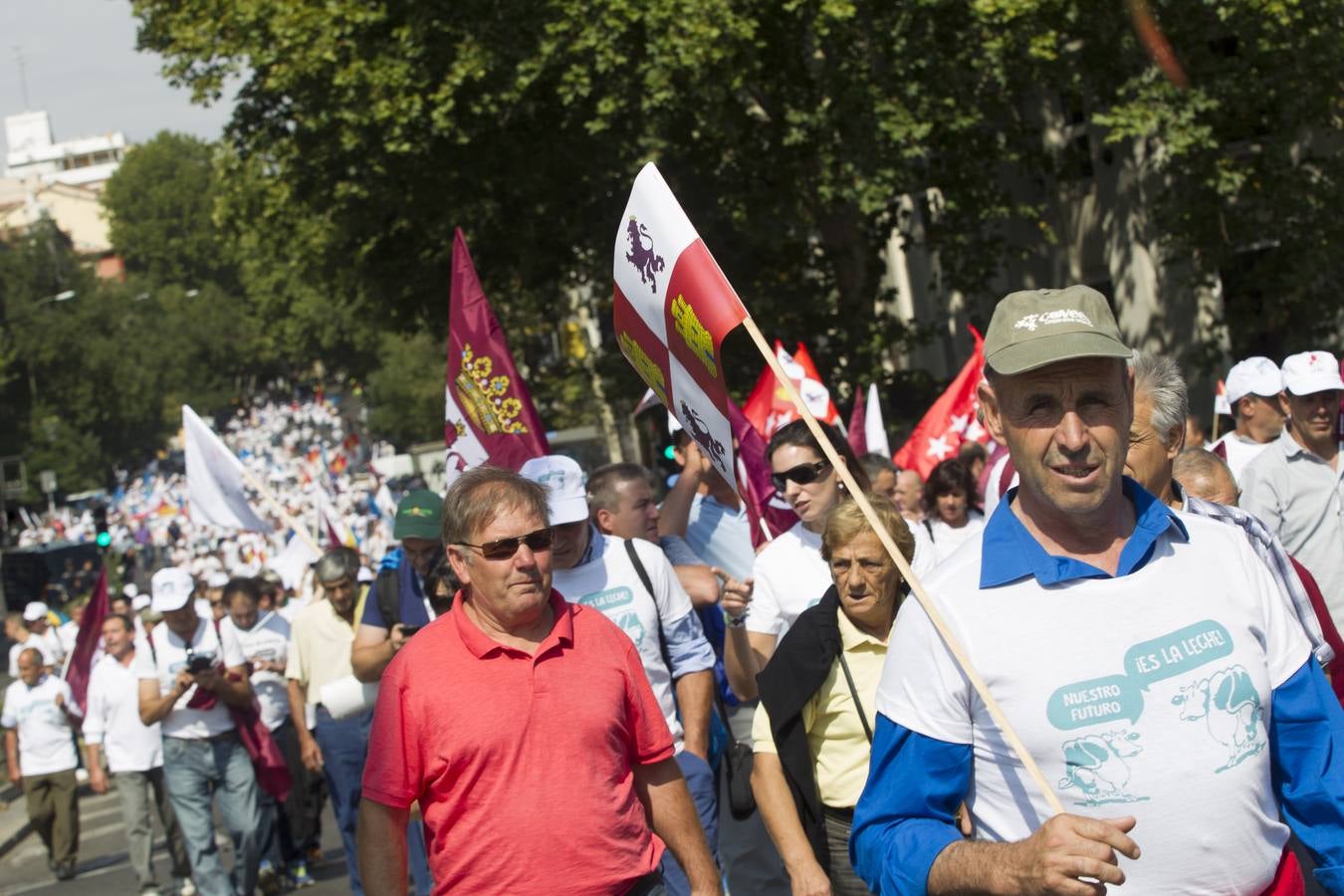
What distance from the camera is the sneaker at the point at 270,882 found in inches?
428

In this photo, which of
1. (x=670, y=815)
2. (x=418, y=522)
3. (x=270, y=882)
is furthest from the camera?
(x=270, y=882)

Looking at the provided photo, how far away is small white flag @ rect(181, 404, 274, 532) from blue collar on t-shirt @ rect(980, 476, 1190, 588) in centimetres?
797

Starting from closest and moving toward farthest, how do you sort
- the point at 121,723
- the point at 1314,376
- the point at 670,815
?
the point at 670,815
the point at 1314,376
the point at 121,723

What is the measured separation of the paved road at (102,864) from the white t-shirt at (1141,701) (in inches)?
334

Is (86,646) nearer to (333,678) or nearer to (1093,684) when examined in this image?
(333,678)

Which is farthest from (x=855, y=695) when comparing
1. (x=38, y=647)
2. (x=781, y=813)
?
(x=38, y=647)

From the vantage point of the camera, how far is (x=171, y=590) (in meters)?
9.97

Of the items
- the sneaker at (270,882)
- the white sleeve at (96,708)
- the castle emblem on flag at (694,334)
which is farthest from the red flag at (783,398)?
the castle emblem on flag at (694,334)

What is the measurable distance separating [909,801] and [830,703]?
7.47 ft

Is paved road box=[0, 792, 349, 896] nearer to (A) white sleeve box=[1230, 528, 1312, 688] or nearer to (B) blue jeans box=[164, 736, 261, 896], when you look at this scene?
(B) blue jeans box=[164, 736, 261, 896]

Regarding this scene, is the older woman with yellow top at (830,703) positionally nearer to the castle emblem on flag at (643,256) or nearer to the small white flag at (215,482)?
the castle emblem on flag at (643,256)

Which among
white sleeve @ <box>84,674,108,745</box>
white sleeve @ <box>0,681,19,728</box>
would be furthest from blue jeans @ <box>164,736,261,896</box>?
white sleeve @ <box>0,681,19,728</box>

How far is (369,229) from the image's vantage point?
2561 centimetres

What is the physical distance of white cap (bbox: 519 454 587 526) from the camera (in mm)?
5848
